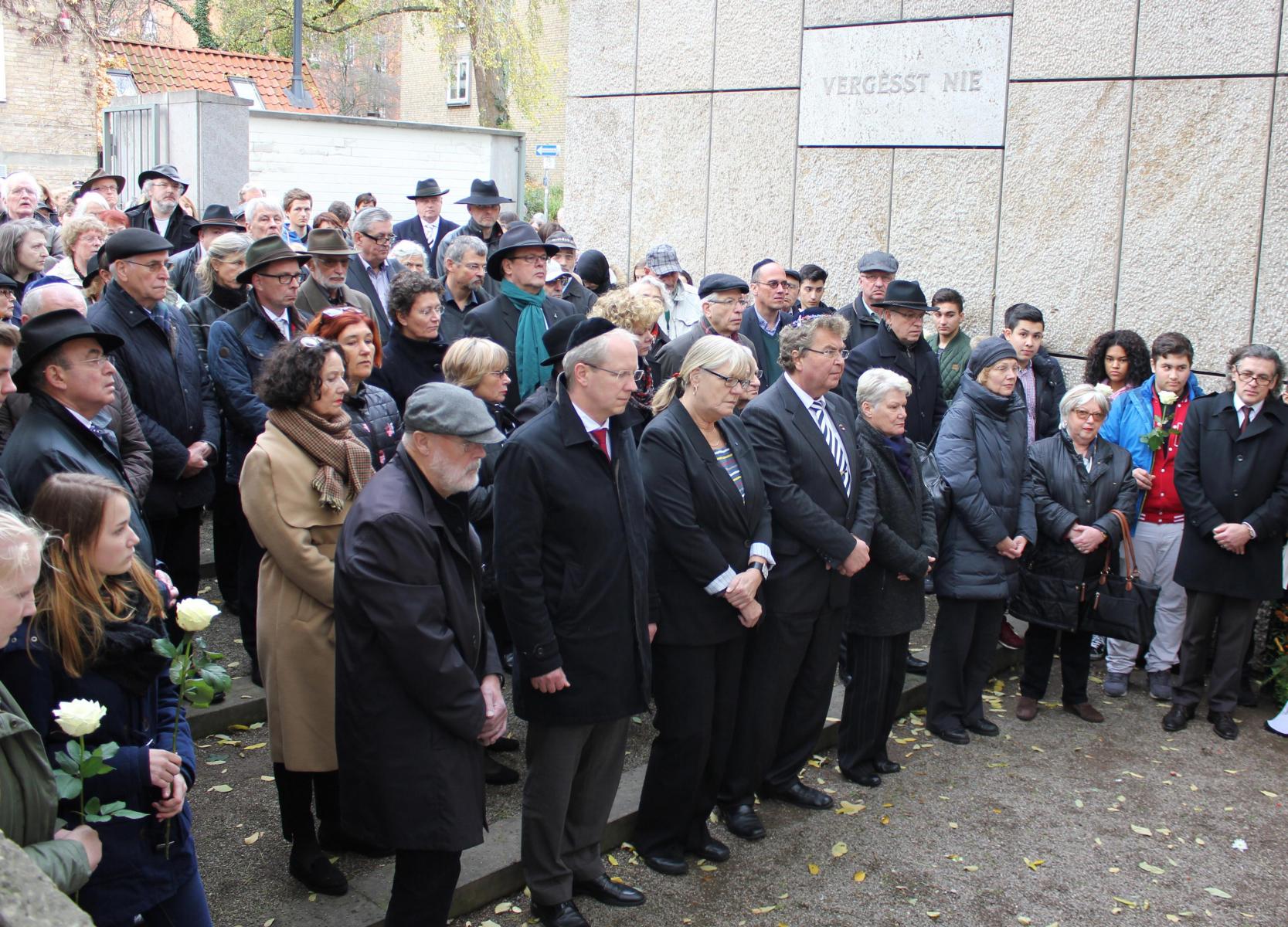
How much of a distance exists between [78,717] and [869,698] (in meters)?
3.88

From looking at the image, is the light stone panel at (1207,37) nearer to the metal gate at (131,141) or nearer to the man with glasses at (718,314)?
the man with glasses at (718,314)

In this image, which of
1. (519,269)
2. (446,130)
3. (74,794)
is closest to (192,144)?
(446,130)

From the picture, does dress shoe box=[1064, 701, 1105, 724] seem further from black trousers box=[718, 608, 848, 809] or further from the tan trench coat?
the tan trench coat

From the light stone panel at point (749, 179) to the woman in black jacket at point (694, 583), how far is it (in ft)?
19.7

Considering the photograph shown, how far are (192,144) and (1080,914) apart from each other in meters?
13.6

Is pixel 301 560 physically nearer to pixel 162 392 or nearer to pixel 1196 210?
pixel 162 392

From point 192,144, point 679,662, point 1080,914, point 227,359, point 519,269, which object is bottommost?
point 1080,914

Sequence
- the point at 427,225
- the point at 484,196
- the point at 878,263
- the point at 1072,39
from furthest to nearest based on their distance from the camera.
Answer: the point at 427,225 < the point at 484,196 < the point at 878,263 < the point at 1072,39

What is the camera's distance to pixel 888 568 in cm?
564

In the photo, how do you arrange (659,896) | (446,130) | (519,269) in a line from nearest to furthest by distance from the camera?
(659,896)
(519,269)
(446,130)

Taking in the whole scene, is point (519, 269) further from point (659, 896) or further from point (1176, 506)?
point (1176, 506)

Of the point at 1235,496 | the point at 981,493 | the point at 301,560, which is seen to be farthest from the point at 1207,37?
the point at 301,560

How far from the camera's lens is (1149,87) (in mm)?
8398

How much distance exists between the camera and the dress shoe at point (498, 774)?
205 inches
